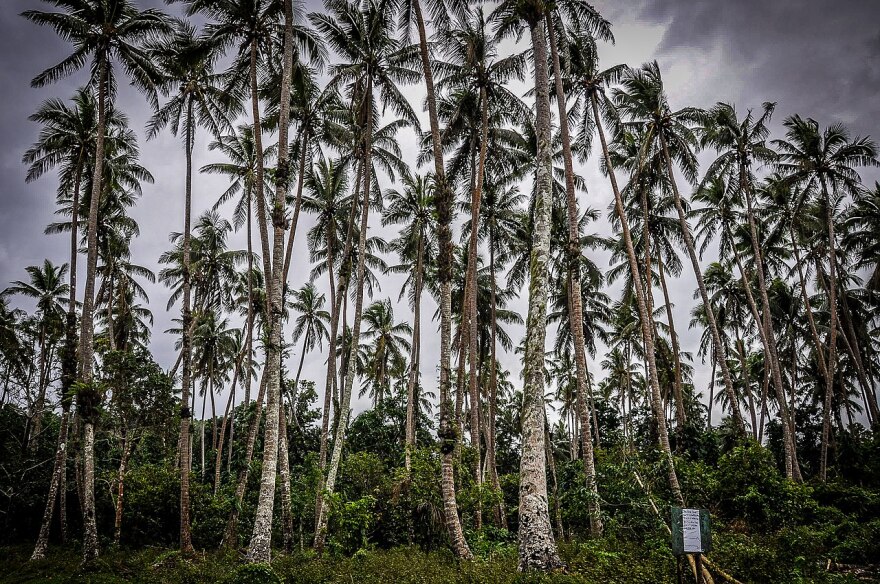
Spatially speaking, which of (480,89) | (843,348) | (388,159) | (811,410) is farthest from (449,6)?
(811,410)

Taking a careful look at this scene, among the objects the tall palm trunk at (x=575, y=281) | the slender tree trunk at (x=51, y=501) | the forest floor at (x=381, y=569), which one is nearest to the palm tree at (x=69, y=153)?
the slender tree trunk at (x=51, y=501)

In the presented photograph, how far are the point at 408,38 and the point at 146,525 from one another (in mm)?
24257

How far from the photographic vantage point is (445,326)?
14641 mm

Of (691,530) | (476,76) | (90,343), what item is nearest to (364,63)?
(476,76)

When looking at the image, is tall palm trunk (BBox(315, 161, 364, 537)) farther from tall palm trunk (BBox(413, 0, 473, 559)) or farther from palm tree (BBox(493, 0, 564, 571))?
palm tree (BBox(493, 0, 564, 571))

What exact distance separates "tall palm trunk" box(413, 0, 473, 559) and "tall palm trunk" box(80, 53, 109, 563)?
40.1 ft

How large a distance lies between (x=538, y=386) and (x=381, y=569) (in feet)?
20.0

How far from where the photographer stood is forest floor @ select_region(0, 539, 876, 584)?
29.0 feet

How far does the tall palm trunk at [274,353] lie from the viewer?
1211 centimetres

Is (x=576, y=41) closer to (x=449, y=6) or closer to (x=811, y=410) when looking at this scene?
(x=449, y=6)

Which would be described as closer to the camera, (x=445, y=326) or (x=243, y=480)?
(x=445, y=326)

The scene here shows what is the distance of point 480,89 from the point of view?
65.1 feet

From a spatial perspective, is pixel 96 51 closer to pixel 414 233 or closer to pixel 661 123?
pixel 414 233

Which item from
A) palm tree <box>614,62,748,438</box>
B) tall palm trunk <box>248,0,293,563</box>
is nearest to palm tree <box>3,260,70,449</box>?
tall palm trunk <box>248,0,293,563</box>
